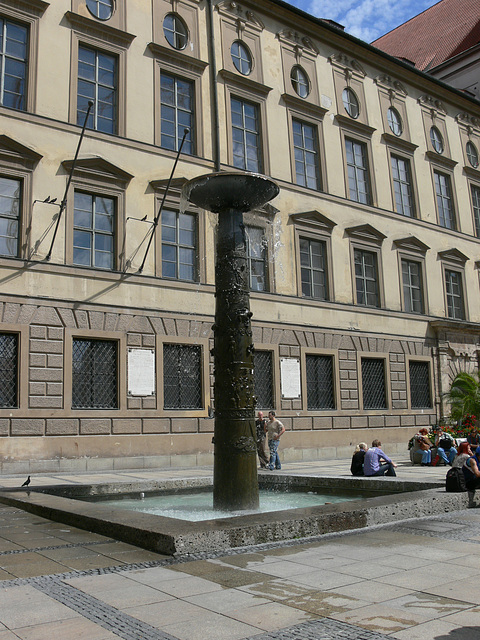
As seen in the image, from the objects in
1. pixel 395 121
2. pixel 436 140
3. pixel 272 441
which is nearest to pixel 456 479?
pixel 272 441

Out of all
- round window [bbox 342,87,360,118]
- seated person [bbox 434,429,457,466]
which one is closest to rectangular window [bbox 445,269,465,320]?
round window [bbox 342,87,360,118]

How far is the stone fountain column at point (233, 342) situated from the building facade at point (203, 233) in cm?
236

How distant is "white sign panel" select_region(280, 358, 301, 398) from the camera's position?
73.6ft

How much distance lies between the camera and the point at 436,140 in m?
31.6

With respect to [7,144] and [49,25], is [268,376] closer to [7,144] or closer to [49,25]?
[7,144]

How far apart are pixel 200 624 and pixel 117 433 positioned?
1426 centimetres

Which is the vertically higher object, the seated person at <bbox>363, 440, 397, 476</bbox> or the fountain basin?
the seated person at <bbox>363, 440, 397, 476</bbox>

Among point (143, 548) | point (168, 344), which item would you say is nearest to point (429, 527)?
point (143, 548)

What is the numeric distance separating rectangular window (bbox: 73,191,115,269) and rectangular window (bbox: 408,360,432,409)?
1411 centimetres

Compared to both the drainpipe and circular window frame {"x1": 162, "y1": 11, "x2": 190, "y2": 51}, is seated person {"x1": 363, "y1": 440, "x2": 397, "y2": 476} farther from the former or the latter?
circular window frame {"x1": 162, "y1": 11, "x2": 190, "y2": 51}

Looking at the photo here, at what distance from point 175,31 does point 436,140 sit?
1495cm

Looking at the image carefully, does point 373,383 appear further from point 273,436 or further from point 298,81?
point 298,81

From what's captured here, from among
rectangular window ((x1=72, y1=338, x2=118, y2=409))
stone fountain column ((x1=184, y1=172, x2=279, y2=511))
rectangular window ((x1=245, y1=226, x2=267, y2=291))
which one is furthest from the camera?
rectangular window ((x1=245, y1=226, x2=267, y2=291))

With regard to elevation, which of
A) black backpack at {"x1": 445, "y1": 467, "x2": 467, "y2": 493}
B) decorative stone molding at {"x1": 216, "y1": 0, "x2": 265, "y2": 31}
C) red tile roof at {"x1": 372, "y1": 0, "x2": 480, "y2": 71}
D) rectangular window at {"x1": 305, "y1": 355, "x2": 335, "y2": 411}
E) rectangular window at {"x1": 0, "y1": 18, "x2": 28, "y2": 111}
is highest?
red tile roof at {"x1": 372, "y1": 0, "x2": 480, "y2": 71}
